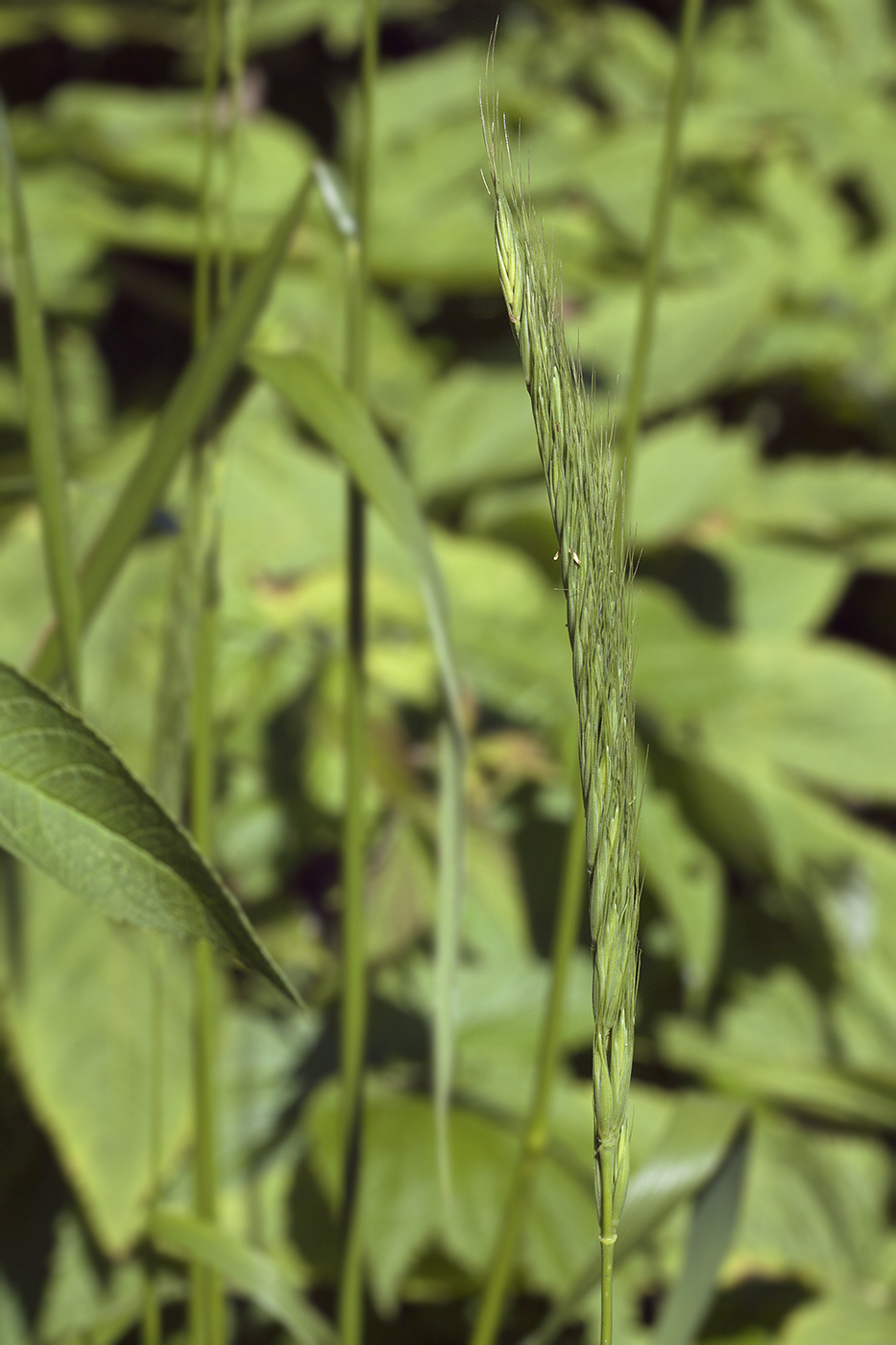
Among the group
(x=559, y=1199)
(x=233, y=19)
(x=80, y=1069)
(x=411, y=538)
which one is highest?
(x=233, y=19)

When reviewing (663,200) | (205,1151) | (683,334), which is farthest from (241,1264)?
(683,334)

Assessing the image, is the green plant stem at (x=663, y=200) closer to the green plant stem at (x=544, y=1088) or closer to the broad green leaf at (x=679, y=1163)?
the green plant stem at (x=544, y=1088)

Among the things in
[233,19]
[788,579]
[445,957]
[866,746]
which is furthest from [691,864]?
[233,19]

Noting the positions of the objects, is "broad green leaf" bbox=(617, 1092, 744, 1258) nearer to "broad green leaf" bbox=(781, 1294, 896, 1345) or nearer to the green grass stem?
the green grass stem

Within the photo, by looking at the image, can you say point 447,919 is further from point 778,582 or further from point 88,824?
point 778,582

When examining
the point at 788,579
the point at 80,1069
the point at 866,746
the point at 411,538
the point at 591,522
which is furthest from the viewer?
the point at 788,579

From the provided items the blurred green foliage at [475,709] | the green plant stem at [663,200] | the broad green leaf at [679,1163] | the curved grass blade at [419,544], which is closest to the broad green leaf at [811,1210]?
the blurred green foliage at [475,709]

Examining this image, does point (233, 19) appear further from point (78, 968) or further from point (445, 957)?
point (78, 968)
